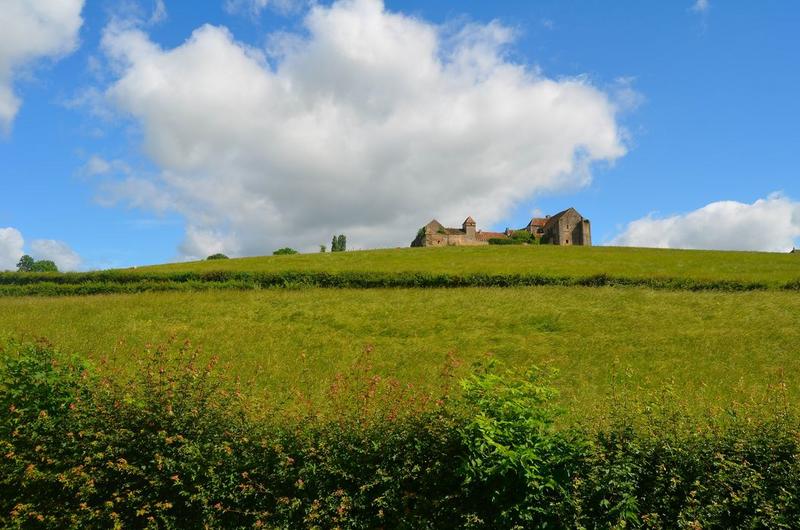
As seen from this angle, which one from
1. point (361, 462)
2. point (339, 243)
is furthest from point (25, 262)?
point (361, 462)

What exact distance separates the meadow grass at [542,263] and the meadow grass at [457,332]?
4750 millimetres

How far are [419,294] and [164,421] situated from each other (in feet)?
79.2

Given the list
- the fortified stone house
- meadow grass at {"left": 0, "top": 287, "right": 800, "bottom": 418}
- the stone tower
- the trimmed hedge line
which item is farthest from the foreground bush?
the stone tower

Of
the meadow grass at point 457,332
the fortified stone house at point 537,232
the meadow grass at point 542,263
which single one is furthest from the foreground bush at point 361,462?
the fortified stone house at point 537,232

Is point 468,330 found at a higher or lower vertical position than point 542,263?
lower

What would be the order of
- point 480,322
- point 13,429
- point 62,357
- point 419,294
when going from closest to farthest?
point 13,429
point 62,357
point 480,322
point 419,294

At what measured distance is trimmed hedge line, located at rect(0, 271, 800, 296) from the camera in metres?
33.6

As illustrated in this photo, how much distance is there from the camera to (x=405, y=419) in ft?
24.8

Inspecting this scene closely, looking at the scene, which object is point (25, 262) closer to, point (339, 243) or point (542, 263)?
point (339, 243)

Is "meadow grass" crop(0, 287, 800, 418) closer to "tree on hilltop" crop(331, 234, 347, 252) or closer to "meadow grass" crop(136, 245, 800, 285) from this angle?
"meadow grass" crop(136, 245, 800, 285)

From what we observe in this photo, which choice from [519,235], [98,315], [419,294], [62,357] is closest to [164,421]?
[62,357]

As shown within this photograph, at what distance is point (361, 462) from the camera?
7.31m

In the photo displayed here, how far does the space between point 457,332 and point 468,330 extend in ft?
2.24

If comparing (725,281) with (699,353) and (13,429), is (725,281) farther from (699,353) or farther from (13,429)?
(13,429)
